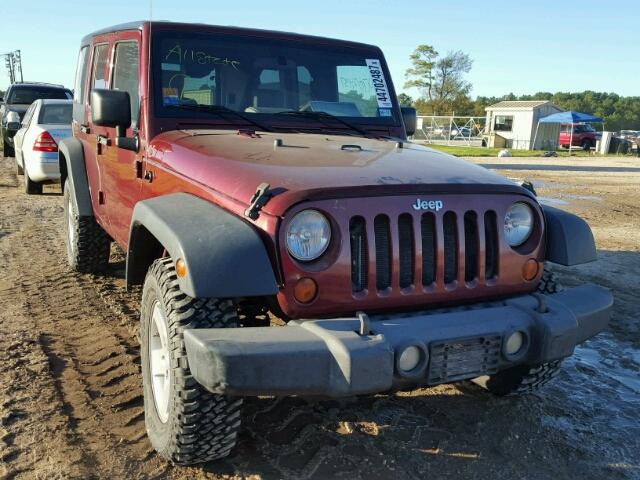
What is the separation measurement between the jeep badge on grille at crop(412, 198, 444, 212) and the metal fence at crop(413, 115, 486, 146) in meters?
33.7

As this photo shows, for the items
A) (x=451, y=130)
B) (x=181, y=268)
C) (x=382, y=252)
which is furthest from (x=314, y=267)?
(x=451, y=130)

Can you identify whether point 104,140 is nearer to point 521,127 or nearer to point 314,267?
point 314,267

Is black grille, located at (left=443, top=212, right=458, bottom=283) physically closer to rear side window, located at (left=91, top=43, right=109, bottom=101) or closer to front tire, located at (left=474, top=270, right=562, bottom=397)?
Answer: front tire, located at (left=474, top=270, right=562, bottom=397)

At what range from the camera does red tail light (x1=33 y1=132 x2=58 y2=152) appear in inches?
363

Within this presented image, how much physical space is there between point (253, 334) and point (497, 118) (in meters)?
37.7

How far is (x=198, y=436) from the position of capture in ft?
8.41

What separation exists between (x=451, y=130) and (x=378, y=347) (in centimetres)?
3578

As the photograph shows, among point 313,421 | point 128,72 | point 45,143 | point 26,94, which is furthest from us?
point 26,94

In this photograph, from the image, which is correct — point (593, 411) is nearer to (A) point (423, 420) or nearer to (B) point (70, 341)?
(A) point (423, 420)

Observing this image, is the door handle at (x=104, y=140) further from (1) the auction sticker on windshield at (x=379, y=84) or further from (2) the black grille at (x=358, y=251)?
(2) the black grille at (x=358, y=251)

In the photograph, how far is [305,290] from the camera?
249 centimetres

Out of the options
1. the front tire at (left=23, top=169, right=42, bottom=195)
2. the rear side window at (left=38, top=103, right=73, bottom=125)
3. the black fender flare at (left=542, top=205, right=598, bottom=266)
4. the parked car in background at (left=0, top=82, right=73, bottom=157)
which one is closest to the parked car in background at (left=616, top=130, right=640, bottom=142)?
the parked car in background at (left=0, top=82, right=73, bottom=157)

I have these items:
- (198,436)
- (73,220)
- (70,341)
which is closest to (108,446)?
(198,436)

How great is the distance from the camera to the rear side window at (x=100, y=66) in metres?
4.62
